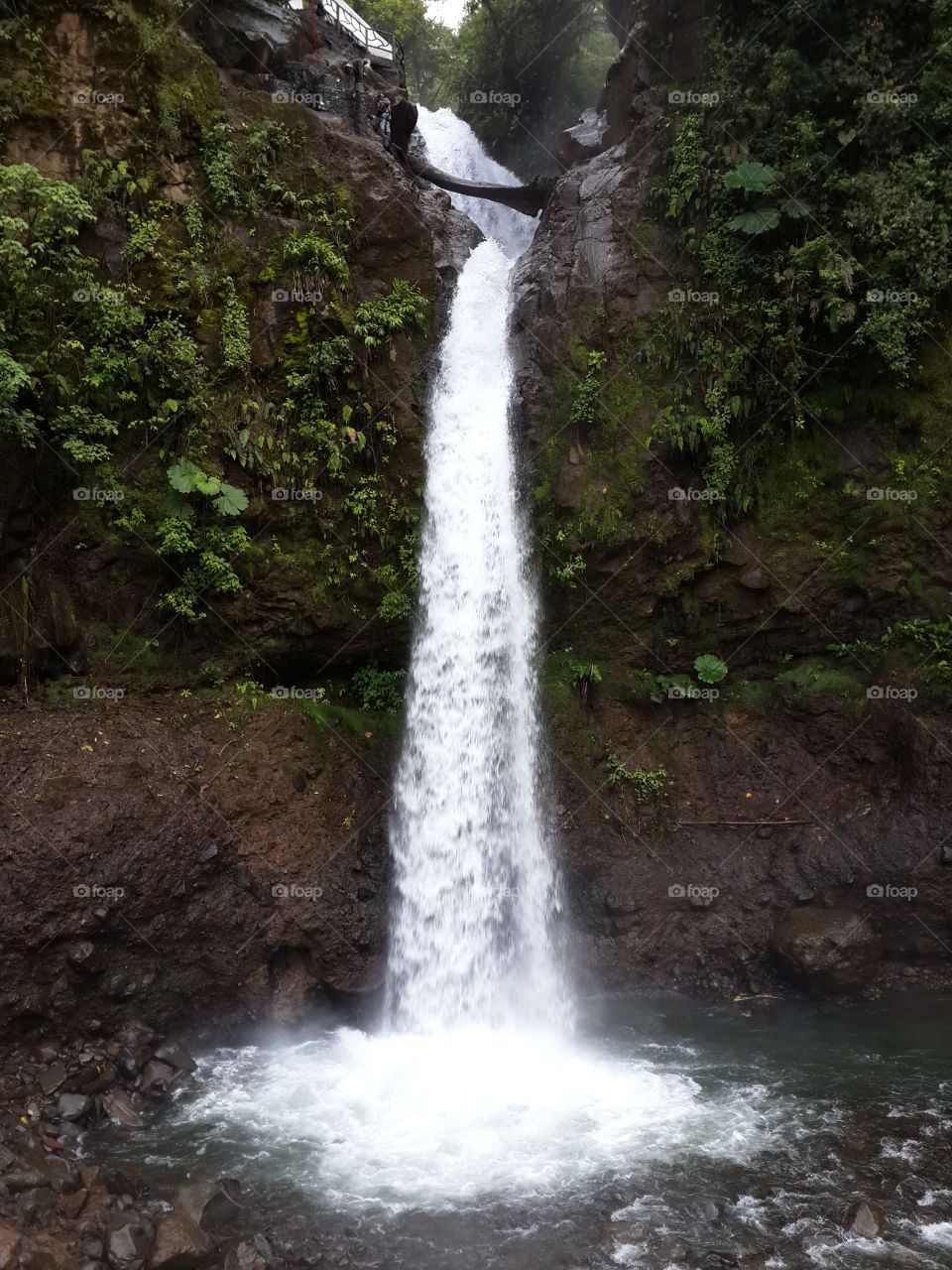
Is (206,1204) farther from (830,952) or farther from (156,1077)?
(830,952)

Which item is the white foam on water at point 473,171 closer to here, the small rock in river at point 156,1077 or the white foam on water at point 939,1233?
the small rock in river at point 156,1077

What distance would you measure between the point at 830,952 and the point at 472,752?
498 centimetres

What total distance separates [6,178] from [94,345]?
1902 mm

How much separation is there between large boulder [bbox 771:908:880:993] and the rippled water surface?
1.55 ft

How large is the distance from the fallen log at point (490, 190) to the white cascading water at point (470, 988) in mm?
4815

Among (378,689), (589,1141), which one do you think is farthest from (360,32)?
(589,1141)

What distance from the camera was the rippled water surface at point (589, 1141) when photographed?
5973 millimetres

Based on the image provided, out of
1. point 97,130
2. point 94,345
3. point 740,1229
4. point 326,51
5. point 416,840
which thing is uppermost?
point 326,51

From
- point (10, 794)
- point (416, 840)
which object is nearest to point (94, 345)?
point (10, 794)

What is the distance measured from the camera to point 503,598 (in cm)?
1152

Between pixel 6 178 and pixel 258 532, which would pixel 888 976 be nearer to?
pixel 258 532

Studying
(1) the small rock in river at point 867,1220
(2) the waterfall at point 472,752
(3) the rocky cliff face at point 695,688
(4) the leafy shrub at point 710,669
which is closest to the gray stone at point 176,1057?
(2) the waterfall at point 472,752

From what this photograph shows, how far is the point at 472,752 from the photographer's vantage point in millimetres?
10641

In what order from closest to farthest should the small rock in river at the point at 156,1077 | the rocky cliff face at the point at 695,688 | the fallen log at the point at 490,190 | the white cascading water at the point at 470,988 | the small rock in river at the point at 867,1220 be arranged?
the small rock in river at the point at 867,1220 → the white cascading water at the point at 470,988 → the small rock in river at the point at 156,1077 → the rocky cliff face at the point at 695,688 → the fallen log at the point at 490,190
